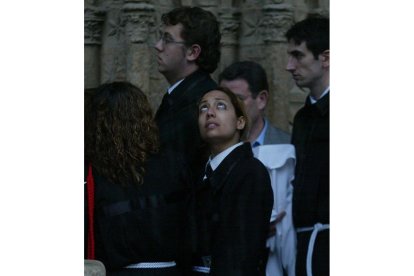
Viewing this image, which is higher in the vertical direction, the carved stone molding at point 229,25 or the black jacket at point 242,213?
the carved stone molding at point 229,25

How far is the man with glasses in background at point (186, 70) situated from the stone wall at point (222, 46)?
0.11 feet

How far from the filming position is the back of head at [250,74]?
10195 millimetres

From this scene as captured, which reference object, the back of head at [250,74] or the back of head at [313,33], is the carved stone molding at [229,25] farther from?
the back of head at [313,33]

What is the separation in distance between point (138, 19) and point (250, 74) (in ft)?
1.85

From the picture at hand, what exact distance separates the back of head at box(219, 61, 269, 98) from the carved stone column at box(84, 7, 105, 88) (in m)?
0.58

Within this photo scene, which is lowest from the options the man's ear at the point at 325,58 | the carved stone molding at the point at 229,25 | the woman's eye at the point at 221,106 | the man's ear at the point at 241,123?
the man's ear at the point at 241,123

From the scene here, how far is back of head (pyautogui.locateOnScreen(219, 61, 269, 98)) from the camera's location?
1020 cm

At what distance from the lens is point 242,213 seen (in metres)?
10.2

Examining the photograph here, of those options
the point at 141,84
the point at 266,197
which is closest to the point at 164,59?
the point at 141,84

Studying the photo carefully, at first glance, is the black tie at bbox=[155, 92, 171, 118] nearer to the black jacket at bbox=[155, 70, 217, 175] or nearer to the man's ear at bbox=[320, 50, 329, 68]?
the black jacket at bbox=[155, 70, 217, 175]

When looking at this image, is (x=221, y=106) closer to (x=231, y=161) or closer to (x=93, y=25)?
(x=231, y=161)

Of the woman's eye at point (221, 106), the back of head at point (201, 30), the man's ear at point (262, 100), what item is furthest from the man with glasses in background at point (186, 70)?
the man's ear at point (262, 100)

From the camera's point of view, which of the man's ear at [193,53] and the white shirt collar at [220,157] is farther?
the man's ear at [193,53]
